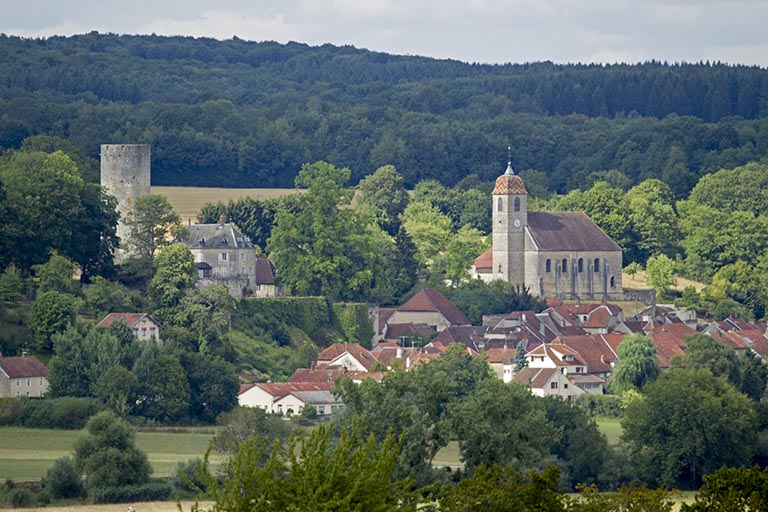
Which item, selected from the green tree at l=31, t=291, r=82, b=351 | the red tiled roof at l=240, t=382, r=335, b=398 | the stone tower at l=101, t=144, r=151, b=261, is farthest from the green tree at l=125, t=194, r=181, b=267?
the red tiled roof at l=240, t=382, r=335, b=398

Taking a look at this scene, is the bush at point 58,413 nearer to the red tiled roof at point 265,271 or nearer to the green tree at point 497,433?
the green tree at point 497,433

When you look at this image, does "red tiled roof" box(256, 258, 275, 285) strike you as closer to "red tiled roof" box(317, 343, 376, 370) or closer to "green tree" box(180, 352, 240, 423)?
"red tiled roof" box(317, 343, 376, 370)

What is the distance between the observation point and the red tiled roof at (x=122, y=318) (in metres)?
78.1

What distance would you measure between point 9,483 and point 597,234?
54.2 m

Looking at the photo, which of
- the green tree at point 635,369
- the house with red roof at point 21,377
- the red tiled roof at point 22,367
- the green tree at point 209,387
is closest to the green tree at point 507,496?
the green tree at point 209,387

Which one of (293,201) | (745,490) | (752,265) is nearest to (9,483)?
(745,490)

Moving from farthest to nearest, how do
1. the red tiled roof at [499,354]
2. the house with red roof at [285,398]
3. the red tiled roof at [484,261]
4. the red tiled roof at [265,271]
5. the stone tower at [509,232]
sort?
the red tiled roof at [484,261]
the stone tower at [509,232]
the red tiled roof at [265,271]
the red tiled roof at [499,354]
the house with red roof at [285,398]

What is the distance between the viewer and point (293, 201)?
99.9 meters

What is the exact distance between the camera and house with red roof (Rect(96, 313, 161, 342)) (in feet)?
258

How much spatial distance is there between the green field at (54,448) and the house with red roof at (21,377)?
3440 millimetres

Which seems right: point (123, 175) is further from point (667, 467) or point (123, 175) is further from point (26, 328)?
point (667, 467)

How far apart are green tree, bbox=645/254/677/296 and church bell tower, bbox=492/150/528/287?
748 cm

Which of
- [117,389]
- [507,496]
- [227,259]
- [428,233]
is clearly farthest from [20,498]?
[428,233]

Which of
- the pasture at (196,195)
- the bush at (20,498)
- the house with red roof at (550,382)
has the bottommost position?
the house with red roof at (550,382)
